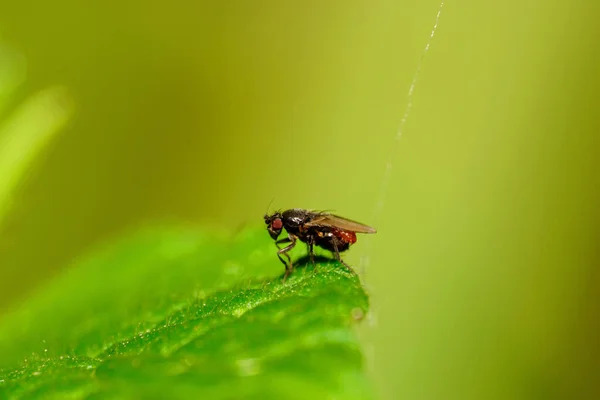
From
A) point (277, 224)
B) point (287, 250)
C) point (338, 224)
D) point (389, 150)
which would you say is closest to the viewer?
point (287, 250)

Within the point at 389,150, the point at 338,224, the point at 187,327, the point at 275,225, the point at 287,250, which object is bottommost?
the point at 187,327

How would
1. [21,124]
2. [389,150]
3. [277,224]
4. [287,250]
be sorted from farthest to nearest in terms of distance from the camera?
1. [389,150]
2. [277,224]
3. [287,250]
4. [21,124]

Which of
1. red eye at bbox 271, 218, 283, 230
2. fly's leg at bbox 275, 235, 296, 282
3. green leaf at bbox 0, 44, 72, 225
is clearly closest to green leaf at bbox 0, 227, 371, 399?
fly's leg at bbox 275, 235, 296, 282

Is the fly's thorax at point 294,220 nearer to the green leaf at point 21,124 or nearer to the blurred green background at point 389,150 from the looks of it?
the blurred green background at point 389,150

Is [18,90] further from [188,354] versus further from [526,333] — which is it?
[526,333]

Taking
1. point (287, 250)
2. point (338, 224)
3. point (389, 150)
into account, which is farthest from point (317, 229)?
point (389, 150)

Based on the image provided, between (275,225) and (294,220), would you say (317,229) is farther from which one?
(275,225)
